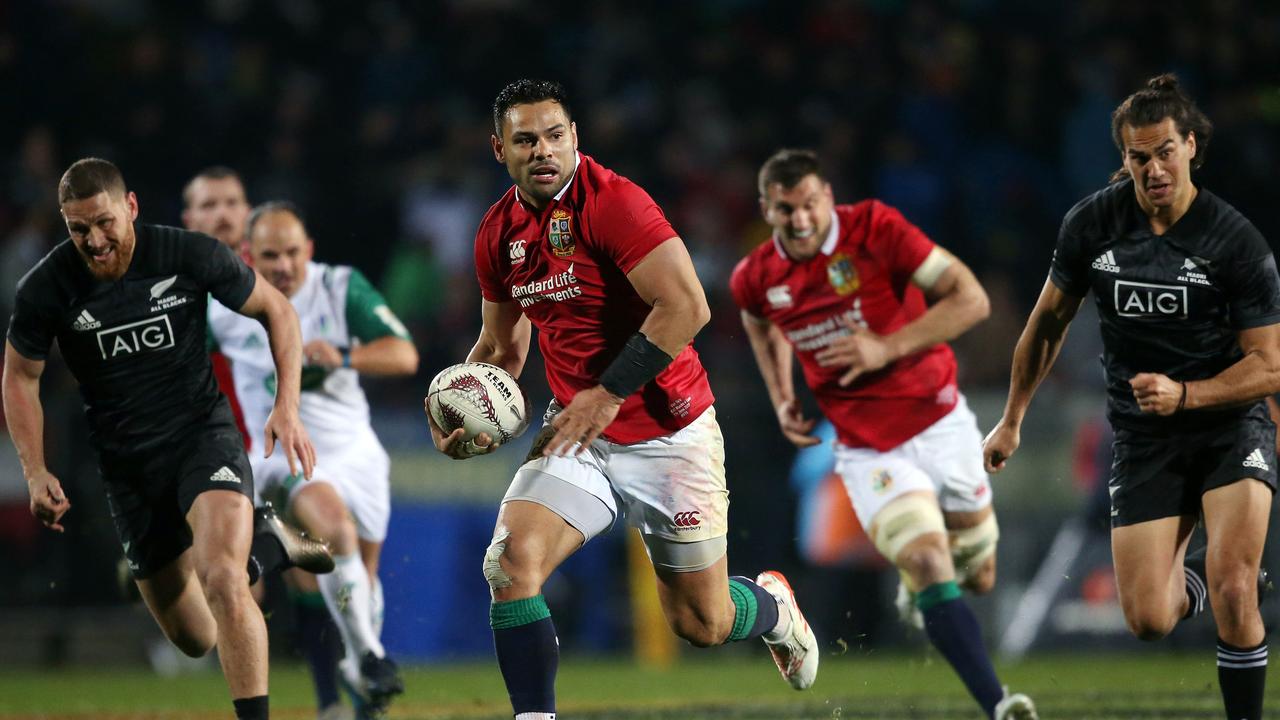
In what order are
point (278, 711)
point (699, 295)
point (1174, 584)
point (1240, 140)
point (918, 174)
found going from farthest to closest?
point (918, 174) → point (1240, 140) → point (278, 711) → point (1174, 584) → point (699, 295)

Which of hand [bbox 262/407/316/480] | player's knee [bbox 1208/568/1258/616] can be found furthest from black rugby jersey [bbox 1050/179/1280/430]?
hand [bbox 262/407/316/480]

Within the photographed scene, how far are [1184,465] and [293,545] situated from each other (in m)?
4.04

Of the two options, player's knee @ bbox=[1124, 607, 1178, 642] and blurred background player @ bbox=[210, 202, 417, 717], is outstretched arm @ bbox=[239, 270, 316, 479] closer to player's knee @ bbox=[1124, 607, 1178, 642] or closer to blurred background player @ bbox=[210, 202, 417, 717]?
blurred background player @ bbox=[210, 202, 417, 717]

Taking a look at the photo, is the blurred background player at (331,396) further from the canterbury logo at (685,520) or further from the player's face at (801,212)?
the canterbury logo at (685,520)

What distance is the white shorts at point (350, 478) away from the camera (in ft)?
26.7

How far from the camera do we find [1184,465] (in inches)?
243

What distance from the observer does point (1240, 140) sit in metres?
13.5

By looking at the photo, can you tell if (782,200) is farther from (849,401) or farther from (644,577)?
(644,577)

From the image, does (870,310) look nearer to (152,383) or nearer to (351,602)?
(351,602)

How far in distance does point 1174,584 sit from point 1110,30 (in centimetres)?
1058

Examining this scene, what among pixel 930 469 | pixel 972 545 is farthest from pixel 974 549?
pixel 930 469

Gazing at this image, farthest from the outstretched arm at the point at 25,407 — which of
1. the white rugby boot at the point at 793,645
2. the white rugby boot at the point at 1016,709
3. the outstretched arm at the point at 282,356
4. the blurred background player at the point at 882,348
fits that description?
the white rugby boot at the point at 1016,709

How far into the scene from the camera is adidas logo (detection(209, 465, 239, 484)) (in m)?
6.50

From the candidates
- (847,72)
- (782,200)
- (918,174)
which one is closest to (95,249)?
(782,200)
